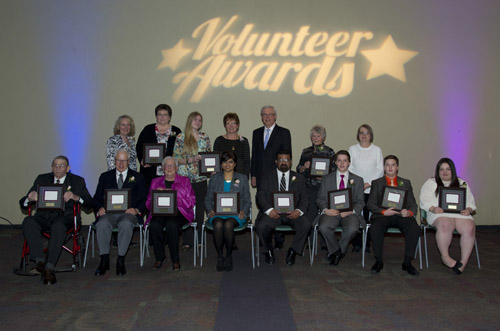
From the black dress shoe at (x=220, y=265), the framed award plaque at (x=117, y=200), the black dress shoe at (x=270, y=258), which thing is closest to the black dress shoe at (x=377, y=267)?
the black dress shoe at (x=270, y=258)

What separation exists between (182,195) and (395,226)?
93.1 inches

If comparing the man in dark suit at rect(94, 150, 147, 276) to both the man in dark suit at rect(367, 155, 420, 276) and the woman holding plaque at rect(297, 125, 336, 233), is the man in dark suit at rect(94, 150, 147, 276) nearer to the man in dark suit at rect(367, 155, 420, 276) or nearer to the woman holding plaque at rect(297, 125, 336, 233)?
the woman holding plaque at rect(297, 125, 336, 233)

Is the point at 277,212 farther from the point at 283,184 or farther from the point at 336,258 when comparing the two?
the point at 336,258

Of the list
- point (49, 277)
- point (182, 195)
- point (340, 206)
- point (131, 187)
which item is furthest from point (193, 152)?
point (49, 277)

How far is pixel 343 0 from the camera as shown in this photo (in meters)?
6.70

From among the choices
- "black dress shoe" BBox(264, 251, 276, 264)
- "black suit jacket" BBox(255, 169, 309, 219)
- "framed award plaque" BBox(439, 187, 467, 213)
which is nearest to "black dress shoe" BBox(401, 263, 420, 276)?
"framed award plaque" BBox(439, 187, 467, 213)

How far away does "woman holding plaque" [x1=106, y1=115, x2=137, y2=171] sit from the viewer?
5223 millimetres

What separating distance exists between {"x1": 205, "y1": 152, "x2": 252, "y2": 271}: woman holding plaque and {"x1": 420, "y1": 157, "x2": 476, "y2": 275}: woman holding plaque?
79.7 inches

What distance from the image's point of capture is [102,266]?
4.30 m

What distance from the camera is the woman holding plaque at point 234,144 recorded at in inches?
207

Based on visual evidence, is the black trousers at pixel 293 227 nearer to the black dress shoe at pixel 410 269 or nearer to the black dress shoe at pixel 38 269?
the black dress shoe at pixel 410 269

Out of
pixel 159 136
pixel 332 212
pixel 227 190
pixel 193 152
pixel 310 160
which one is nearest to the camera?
pixel 332 212

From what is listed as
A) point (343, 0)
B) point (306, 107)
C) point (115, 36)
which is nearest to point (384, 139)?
point (306, 107)

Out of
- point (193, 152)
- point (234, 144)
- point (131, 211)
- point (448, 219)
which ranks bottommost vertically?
point (448, 219)
